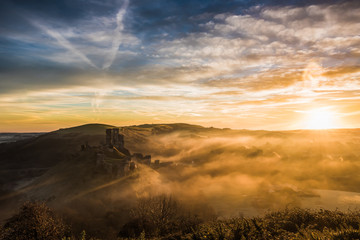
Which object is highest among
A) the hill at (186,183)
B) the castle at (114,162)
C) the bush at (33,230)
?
the castle at (114,162)

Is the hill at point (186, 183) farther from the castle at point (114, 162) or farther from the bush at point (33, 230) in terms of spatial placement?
the bush at point (33, 230)

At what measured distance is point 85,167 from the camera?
61781 millimetres

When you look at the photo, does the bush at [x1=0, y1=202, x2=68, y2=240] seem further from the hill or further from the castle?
the castle

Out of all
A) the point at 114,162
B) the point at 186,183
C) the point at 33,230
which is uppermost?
the point at 114,162

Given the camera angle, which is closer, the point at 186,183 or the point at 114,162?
the point at 114,162

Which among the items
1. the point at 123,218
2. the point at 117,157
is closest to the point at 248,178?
the point at 117,157

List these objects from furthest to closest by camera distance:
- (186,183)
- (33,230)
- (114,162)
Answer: (186,183)
(114,162)
(33,230)

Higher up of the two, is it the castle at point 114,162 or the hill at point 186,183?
the castle at point 114,162

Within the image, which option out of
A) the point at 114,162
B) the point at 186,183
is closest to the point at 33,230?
the point at 114,162

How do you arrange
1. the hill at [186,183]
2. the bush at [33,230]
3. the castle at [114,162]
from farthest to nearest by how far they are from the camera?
the castle at [114,162] → the hill at [186,183] → the bush at [33,230]

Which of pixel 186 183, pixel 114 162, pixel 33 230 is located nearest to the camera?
pixel 33 230

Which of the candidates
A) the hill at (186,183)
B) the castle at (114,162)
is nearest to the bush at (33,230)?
the hill at (186,183)

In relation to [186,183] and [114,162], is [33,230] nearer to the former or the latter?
[114,162]

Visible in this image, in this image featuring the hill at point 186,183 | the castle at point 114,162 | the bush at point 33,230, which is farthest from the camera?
the castle at point 114,162
